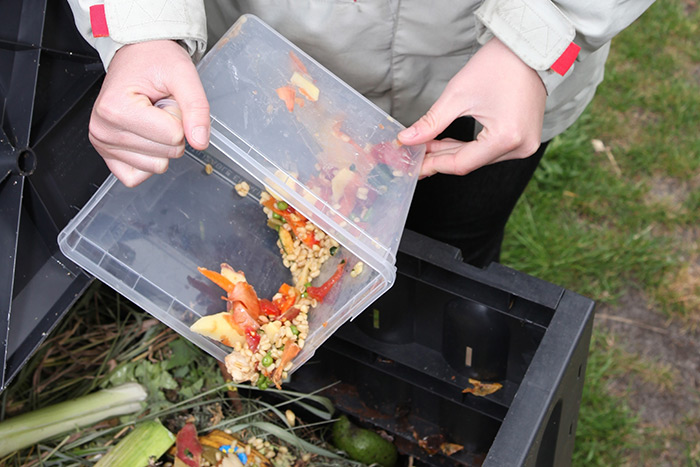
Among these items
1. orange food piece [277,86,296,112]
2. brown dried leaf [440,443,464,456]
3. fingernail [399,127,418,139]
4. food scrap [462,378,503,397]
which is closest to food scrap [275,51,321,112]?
orange food piece [277,86,296,112]

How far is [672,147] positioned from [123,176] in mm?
1986

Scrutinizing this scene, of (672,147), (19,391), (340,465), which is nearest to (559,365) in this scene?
(340,465)

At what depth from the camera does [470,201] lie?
155 cm

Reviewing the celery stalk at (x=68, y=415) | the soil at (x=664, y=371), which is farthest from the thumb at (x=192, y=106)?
the soil at (x=664, y=371)

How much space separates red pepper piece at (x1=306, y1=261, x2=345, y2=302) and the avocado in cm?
36

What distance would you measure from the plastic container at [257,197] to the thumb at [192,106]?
0.08 metres

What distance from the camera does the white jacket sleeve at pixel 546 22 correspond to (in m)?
1.05

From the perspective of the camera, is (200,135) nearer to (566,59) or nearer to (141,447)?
(566,59)

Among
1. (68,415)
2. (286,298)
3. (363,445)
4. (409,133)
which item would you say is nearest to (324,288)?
(286,298)

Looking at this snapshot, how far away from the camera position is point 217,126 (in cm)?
101

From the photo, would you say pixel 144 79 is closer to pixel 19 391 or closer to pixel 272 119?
pixel 272 119

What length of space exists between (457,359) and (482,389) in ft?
0.23

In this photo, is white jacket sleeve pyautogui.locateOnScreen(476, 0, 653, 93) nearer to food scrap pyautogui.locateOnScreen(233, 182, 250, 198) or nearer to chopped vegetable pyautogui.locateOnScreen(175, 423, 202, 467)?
food scrap pyautogui.locateOnScreen(233, 182, 250, 198)

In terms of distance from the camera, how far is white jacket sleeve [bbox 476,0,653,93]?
3.43ft
